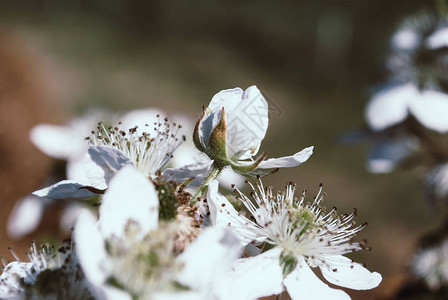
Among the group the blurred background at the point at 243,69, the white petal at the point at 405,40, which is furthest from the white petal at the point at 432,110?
the blurred background at the point at 243,69

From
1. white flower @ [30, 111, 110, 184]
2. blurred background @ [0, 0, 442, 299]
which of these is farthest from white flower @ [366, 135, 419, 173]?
blurred background @ [0, 0, 442, 299]

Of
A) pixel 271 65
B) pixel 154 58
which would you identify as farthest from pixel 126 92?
pixel 271 65

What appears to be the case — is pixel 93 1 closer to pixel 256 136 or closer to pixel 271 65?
pixel 271 65

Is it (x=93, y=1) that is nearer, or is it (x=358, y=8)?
(x=93, y=1)

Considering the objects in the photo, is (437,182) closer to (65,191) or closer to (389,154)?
Answer: (389,154)

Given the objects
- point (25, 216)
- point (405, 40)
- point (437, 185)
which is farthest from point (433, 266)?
point (25, 216)
